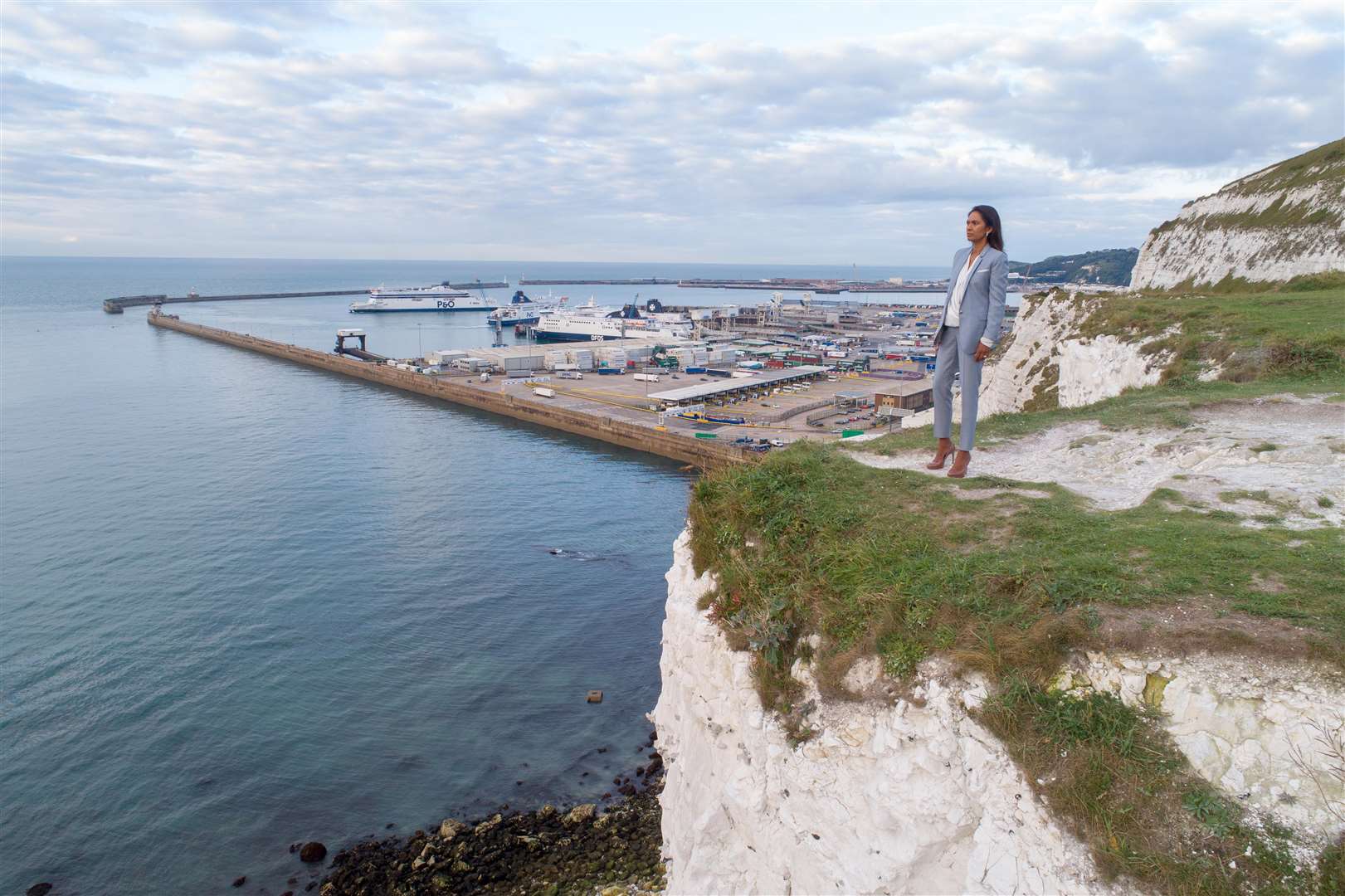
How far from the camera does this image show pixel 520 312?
139500mm

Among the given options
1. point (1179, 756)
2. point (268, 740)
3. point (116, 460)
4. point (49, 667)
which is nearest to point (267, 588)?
point (49, 667)

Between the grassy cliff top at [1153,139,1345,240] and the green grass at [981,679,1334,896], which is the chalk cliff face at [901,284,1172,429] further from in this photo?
the grassy cliff top at [1153,139,1345,240]

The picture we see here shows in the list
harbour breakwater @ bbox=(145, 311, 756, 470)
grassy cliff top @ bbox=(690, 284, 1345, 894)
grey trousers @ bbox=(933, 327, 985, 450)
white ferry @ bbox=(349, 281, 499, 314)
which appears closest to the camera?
grassy cliff top @ bbox=(690, 284, 1345, 894)

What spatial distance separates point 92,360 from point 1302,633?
95.1 m

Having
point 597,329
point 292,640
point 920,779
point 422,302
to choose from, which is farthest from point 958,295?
point 422,302

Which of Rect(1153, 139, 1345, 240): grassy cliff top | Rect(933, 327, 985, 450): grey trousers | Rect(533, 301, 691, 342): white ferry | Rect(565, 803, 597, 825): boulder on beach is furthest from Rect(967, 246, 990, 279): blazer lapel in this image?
Rect(533, 301, 691, 342): white ferry

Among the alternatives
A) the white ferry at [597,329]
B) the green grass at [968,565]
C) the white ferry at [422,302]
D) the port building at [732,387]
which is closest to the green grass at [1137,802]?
the green grass at [968,565]

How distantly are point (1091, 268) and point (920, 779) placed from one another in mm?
152163

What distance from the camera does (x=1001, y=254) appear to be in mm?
7480

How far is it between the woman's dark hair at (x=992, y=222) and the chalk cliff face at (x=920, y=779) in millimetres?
4212

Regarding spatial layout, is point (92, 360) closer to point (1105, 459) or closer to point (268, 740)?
point (268, 740)

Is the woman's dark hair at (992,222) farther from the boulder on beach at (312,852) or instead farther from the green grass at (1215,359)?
the boulder on beach at (312,852)

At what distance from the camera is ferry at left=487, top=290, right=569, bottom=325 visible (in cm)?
13088

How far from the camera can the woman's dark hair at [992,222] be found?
7.56 m
